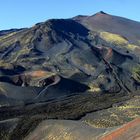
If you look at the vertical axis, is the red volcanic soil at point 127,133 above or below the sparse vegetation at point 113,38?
Result: above

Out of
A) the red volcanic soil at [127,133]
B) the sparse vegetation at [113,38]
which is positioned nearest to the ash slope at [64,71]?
the sparse vegetation at [113,38]

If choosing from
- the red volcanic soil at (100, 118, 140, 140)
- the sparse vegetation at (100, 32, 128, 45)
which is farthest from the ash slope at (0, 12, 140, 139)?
the red volcanic soil at (100, 118, 140, 140)

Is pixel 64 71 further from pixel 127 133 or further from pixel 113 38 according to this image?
pixel 127 133

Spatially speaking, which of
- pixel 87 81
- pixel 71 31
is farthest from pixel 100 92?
Result: pixel 71 31

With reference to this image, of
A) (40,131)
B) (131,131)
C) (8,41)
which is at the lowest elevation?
(8,41)

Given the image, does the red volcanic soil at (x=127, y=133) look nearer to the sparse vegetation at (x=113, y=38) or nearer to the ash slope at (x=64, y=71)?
the ash slope at (x=64, y=71)

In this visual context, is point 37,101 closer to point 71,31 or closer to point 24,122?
point 24,122

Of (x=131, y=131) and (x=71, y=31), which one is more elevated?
(x=131, y=131)

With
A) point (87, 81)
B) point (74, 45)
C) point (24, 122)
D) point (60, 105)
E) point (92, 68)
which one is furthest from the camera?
point (74, 45)
